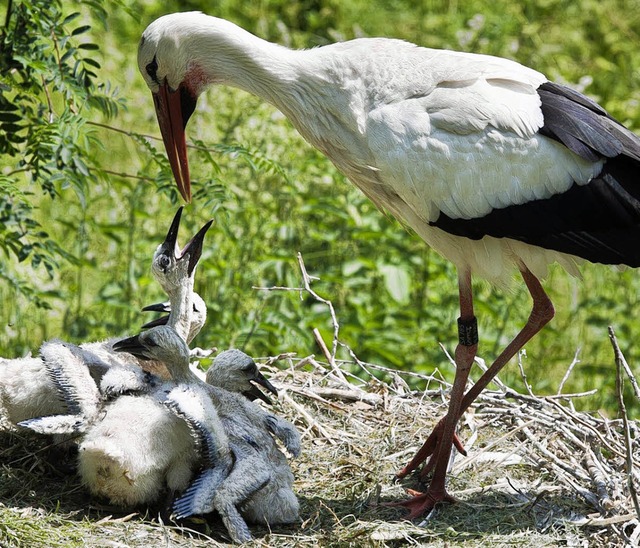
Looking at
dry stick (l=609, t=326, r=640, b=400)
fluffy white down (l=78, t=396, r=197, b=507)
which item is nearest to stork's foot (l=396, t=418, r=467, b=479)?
dry stick (l=609, t=326, r=640, b=400)

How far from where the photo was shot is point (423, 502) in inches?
185

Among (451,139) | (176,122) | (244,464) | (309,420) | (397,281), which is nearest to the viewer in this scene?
(244,464)

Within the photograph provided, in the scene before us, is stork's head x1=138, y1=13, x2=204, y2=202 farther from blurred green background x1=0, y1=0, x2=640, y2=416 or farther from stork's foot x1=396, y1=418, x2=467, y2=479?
stork's foot x1=396, y1=418, x2=467, y2=479

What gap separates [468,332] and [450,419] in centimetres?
43

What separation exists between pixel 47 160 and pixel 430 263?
A: 302cm

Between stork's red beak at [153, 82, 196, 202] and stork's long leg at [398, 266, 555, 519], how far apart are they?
1435mm

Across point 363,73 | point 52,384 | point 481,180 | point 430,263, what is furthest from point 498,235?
point 430,263

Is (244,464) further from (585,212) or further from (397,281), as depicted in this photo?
(397,281)

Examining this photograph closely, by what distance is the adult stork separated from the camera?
4.49m

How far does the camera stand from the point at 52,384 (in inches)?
174

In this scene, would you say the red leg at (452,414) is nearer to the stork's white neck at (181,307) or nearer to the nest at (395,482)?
the nest at (395,482)

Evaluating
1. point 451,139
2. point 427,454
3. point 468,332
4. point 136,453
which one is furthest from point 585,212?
point 136,453

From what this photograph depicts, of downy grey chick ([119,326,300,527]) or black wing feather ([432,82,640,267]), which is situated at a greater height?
black wing feather ([432,82,640,267])

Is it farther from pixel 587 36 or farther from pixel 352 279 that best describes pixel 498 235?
pixel 587 36
